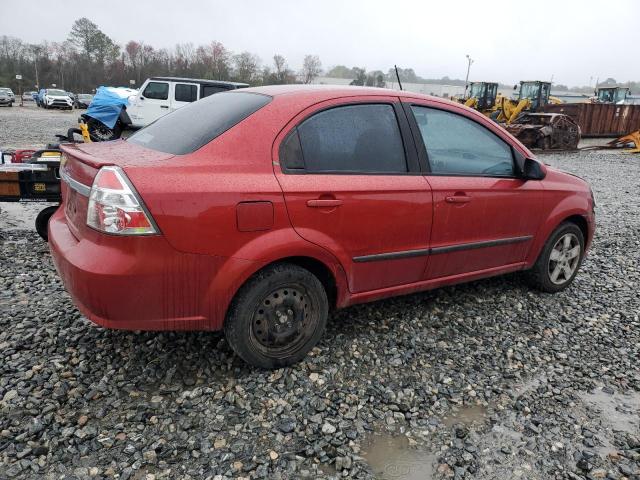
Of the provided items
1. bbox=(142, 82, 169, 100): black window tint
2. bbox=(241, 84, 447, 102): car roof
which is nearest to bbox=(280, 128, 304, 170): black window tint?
bbox=(241, 84, 447, 102): car roof

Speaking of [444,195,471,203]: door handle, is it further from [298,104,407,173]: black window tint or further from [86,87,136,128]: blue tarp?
[86,87,136,128]: blue tarp

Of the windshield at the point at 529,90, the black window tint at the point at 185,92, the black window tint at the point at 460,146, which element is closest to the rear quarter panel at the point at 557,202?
the black window tint at the point at 460,146

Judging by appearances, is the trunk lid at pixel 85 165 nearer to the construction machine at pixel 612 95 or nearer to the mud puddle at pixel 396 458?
the mud puddle at pixel 396 458

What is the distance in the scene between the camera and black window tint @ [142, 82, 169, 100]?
1481 centimetres

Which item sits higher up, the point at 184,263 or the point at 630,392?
the point at 184,263

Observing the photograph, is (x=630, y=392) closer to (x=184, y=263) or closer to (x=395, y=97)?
(x=395, y=97)

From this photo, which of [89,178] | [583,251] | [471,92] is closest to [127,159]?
[89,178]

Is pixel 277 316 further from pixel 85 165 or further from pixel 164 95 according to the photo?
pixel 164 95

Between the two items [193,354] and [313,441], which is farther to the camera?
[193,354]

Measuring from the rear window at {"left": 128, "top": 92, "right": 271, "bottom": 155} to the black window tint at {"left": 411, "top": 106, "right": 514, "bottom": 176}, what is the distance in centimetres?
119

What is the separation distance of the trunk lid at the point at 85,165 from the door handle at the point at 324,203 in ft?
2.68

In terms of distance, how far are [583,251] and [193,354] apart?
3.64 meters

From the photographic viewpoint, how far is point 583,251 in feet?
15.1

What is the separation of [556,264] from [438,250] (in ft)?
5.30
